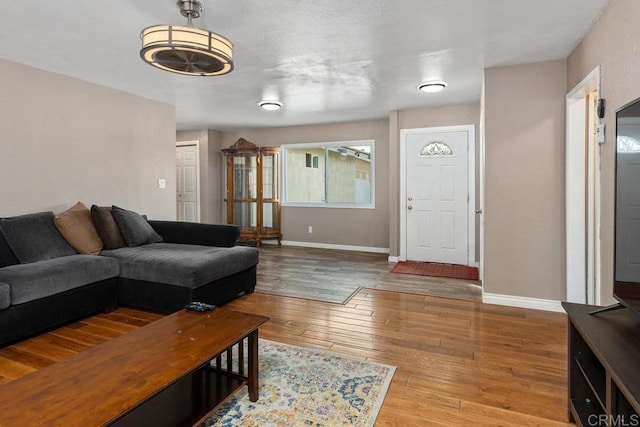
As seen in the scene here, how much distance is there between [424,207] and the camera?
5434 mm

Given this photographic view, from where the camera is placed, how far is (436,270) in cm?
492

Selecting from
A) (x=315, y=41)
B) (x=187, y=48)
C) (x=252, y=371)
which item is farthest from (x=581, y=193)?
(x=187, y=48)

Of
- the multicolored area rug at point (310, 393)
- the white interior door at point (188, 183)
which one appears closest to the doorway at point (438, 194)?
the multicolored area rug at point (310, 393)

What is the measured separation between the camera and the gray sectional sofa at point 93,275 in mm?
2619

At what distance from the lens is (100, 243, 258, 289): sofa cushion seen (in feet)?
10.1

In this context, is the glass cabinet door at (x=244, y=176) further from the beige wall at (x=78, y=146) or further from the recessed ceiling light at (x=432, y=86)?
the recessed ceiling light at (x=432, y=86)

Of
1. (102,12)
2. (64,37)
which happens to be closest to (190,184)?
(64,37)

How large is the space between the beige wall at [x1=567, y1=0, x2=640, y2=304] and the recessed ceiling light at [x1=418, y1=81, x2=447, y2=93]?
1.53 m

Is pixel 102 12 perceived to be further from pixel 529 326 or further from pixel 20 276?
pixel 529 326

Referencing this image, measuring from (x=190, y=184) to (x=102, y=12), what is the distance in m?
5.05

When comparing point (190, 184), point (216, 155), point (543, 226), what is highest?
point (216, 155)

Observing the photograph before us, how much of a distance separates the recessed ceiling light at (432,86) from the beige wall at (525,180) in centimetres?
61

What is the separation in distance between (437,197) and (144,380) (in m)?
4.77

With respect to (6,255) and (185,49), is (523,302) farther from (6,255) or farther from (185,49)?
(6,255)
